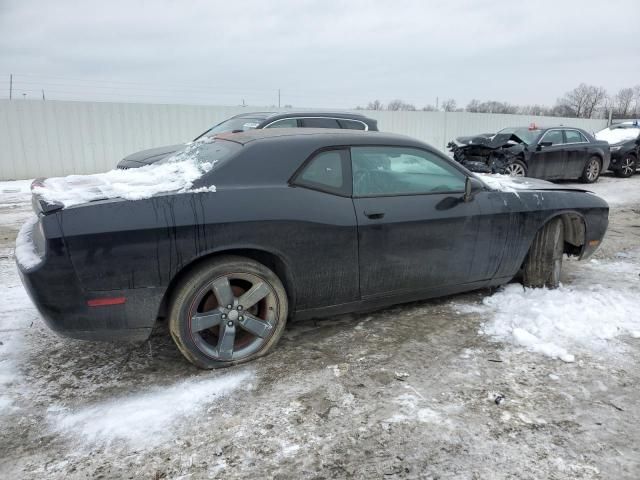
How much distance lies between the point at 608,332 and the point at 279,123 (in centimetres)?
581

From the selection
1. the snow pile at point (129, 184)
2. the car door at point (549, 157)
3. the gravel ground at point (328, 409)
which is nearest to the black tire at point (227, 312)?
the gravel ground at point (328, 409)

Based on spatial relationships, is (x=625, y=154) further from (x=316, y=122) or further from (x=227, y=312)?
(x=227, y=312)

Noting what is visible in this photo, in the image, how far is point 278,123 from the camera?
8.02 m

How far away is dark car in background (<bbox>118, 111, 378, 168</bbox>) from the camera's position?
25.0 ft

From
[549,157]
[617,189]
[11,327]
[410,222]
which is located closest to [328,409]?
[410,222]

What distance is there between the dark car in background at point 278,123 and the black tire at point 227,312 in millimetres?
4770

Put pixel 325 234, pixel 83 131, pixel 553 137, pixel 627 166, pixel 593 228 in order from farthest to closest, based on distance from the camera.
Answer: pixel 627 166 < pixel 83 131 < pixel 553 137 < pixel 593 228 < pixel 325 234

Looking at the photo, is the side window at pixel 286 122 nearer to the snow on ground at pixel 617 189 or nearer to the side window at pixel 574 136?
the snow on ground at pixel 617 189

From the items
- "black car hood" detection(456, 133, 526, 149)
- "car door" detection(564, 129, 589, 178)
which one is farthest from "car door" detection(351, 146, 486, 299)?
"car door" detection(564, 129, 589, 178)

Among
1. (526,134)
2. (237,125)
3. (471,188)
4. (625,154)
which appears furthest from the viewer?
(625,154)

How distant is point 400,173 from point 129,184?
6.29 ft

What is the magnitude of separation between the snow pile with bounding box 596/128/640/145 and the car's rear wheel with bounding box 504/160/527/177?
4802 millimetres

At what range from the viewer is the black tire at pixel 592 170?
12.4 m

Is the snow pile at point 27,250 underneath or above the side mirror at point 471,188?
underneath
